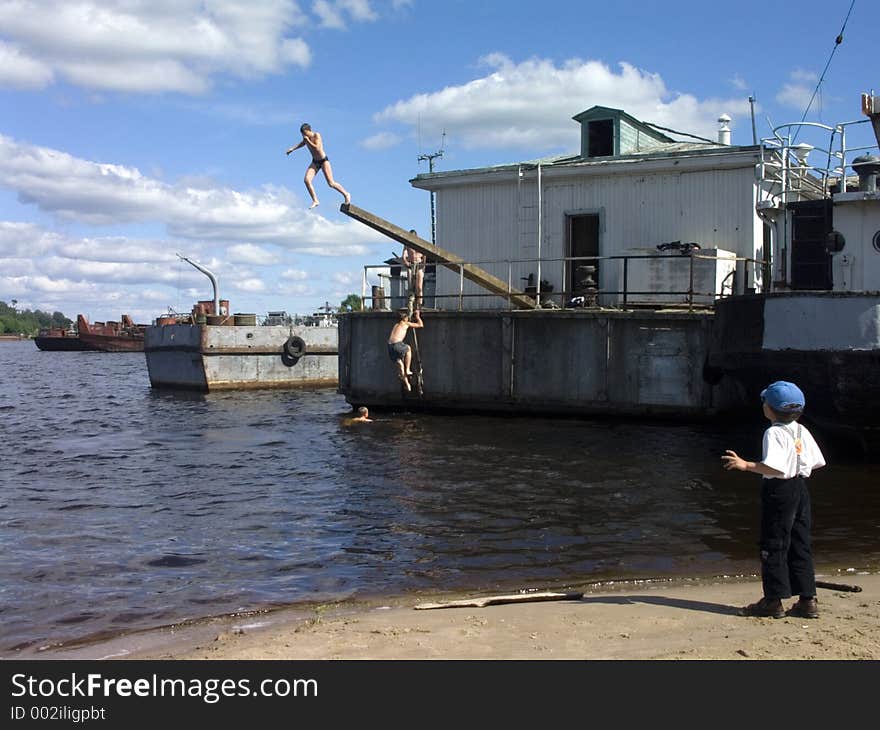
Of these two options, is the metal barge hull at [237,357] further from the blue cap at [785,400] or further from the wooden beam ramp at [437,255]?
the blue cap at [785,400]

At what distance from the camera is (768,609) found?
5.41 m

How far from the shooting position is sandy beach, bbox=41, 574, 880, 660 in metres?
4.83

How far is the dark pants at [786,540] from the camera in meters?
5.34

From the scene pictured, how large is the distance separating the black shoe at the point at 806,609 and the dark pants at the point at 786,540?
0.04m

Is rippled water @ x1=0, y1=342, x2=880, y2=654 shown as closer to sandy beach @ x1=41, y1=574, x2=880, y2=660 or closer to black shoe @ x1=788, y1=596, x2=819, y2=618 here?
sandy beach @ x1=41, y1=574, x2=880, y2=660

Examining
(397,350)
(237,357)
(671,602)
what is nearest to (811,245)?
(397,350)

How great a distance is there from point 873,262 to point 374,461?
806cm

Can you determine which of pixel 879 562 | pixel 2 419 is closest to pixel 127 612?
pixel 879 562

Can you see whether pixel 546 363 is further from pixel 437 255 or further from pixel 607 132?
pixel 607 132

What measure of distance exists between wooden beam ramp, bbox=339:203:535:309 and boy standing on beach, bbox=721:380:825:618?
12.1 m

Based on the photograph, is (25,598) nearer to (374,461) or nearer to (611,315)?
(374,461)

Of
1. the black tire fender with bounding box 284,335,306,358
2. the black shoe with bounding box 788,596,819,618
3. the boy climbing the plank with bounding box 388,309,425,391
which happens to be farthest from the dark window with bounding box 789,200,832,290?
the black tire fender with bounding box 284,335,306,358

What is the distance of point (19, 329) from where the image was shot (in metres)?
183

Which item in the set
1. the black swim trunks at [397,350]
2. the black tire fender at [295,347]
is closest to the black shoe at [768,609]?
the black swim trunks at [397,350]
